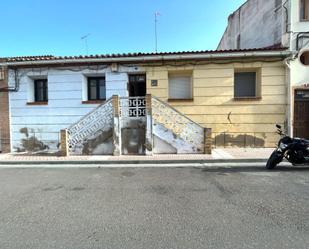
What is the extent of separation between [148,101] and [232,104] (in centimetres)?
380

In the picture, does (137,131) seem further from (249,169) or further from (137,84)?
(249,169)

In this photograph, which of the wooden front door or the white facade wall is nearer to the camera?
the wooden front door

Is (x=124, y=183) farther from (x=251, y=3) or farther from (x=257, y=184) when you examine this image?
(x=251, y=3)

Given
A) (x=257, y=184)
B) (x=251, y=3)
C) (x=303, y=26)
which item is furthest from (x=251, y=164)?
(x=251, y=3)

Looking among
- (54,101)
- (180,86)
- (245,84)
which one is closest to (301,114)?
(245,84)

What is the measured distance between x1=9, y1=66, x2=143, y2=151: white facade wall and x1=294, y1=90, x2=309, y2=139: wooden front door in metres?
6.84

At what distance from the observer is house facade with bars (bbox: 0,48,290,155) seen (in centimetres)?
874

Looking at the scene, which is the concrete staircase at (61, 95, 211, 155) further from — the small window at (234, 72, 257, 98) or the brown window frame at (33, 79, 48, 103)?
the brown window frame at (33, 79, 48, 103)

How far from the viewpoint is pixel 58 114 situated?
33.9 ft

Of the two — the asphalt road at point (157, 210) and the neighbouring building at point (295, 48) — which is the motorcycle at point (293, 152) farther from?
the neighbouring building at point (295, 48)

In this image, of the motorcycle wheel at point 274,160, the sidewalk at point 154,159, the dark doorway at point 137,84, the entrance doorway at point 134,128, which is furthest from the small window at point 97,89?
the motorcycle wheel at point 274,160

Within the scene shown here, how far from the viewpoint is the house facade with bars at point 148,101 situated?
8.74 m

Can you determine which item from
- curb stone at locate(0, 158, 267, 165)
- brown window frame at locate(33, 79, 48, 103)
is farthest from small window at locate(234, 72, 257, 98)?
brown window frame at locate(33, 79, 48, 103)

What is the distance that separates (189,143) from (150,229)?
5.75 meters
